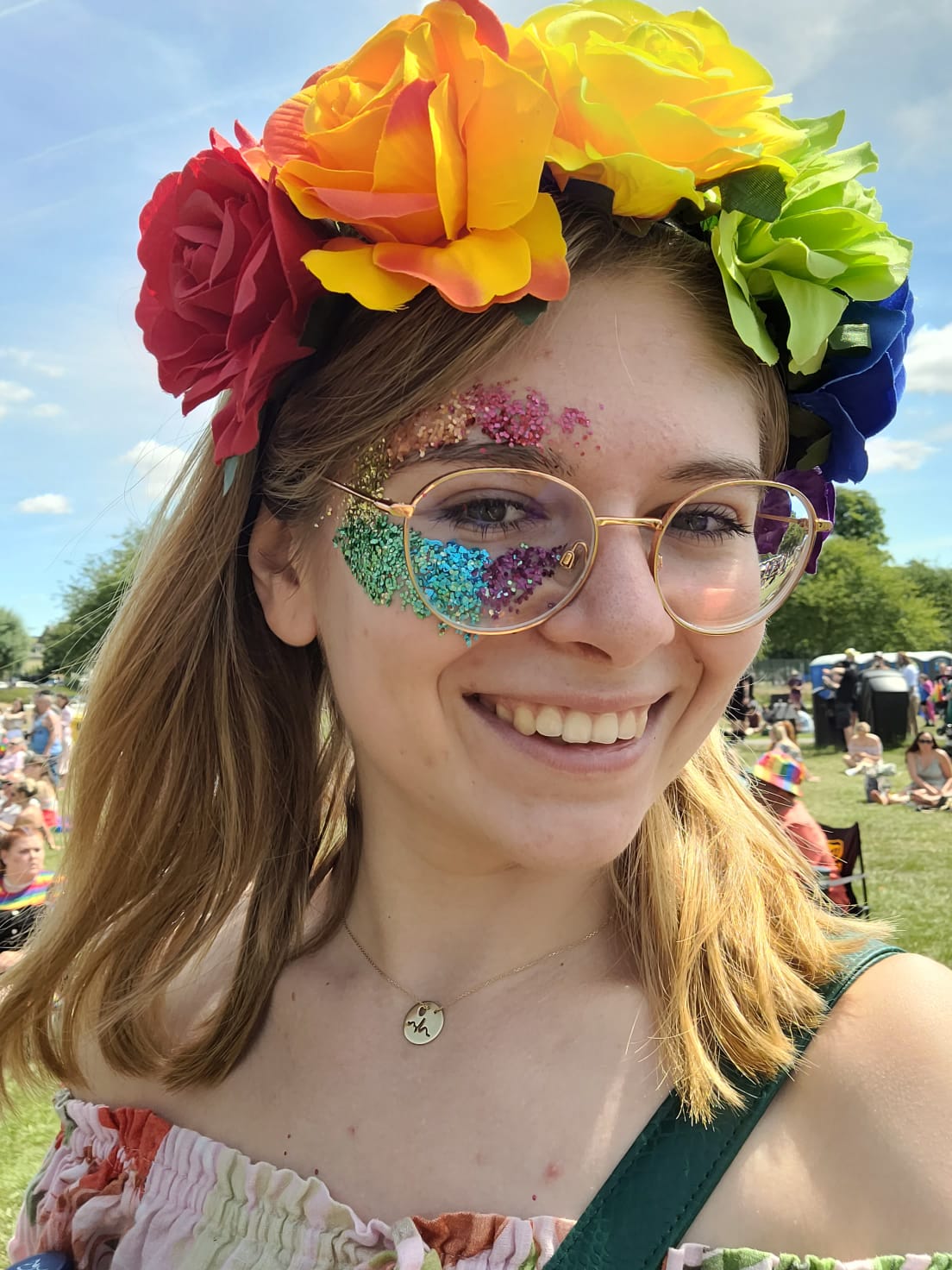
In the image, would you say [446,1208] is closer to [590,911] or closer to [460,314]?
[590,911]

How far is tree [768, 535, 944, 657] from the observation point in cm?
4331

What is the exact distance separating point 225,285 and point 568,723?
2.70 feet

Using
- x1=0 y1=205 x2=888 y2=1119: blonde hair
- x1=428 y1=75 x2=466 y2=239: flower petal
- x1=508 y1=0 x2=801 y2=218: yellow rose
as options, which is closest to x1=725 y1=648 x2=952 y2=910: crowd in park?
x1=0 y1=205 x2=888 y2=1119: blonde hair

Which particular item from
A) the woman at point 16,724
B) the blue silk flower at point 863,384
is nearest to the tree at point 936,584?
the woman at point 16,724

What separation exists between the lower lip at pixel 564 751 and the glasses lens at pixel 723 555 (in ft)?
0.68

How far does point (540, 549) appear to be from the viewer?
3.99 ft

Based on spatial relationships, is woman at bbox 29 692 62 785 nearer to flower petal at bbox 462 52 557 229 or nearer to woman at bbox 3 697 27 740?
woman at bbox 3 697 27 740

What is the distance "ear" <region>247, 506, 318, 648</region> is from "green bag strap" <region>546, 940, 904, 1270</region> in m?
0.92

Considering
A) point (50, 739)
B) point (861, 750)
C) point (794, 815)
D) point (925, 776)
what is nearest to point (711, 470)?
point (794, 815)

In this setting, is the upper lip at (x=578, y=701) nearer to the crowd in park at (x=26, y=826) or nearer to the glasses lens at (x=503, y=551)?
the glasses lens at (x=503, y=551)

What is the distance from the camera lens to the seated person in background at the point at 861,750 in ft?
49.2

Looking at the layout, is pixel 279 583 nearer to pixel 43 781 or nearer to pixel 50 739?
pixel 43 781

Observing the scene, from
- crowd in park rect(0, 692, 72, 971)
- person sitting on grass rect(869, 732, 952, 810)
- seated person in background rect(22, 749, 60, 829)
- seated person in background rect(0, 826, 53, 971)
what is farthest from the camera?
person sitting on grass rect(869, 732, 952, 810)

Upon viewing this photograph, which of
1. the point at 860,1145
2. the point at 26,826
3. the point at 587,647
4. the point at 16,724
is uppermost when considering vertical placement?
the point at 587,647
